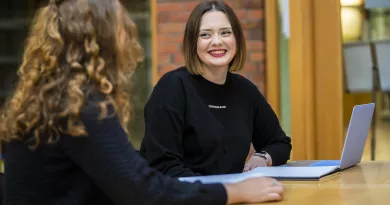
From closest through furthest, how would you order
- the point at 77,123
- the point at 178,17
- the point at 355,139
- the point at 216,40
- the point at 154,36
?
the point at 77,123
the point at 355,139
the point at 216,40
the point at 178,17
the point at 154,36

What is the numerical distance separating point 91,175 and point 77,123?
5.2 inches

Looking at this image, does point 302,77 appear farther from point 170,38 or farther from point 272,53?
point 170,38

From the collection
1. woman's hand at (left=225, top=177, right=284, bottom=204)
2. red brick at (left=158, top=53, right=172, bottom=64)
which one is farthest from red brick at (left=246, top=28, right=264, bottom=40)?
woman's hand at (left=225, top=177, right=284, bottom=204)

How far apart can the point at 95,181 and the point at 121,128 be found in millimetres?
139

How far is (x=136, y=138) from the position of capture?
5367mm

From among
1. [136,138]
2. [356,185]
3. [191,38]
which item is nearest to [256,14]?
[136,138]

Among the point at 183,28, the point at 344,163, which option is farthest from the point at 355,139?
the point at 183,28

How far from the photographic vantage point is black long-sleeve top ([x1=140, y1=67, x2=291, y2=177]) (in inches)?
101

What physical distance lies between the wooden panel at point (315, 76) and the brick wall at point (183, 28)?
0.72 feet

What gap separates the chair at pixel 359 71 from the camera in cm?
470

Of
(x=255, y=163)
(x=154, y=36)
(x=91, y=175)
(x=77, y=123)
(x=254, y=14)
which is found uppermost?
(x=254, y=14)

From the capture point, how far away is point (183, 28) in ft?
16.0

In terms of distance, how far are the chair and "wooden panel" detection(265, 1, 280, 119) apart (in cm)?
45

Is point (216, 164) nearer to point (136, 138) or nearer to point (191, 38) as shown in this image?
point (191, 38)
